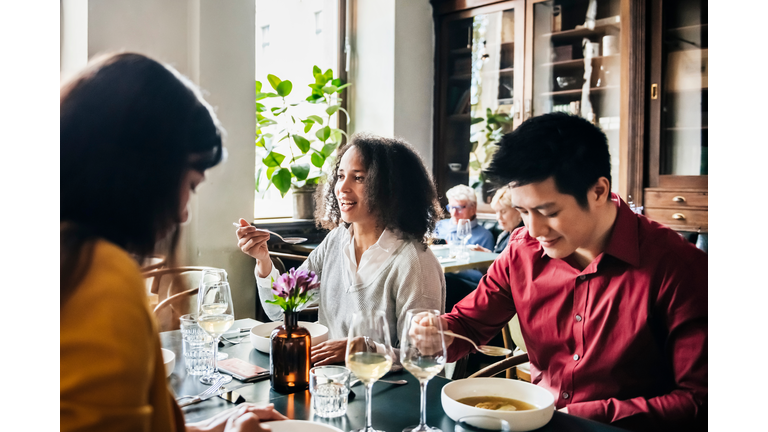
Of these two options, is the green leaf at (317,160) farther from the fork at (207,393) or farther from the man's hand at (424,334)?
the man's hand at (424,334)

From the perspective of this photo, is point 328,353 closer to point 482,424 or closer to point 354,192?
point 482,424

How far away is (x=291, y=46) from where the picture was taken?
4.06 meters

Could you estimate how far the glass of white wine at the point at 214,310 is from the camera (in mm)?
1231

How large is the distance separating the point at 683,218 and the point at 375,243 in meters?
2.30

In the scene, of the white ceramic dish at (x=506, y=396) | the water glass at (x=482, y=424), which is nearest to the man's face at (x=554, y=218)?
the white ceramic dish at (x=506, y=396)

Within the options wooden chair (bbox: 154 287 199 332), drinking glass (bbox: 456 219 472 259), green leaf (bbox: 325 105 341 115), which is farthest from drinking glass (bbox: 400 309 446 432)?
green leaf (bbox: 325 105 341 115)

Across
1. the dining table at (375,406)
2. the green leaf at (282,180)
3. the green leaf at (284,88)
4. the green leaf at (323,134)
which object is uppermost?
the green leaf at (284,88)

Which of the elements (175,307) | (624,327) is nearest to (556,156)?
(624,327)

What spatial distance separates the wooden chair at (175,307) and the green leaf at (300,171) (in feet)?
5.00

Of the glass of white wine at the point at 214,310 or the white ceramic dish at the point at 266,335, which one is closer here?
the glass of white wine at the point at 214,310

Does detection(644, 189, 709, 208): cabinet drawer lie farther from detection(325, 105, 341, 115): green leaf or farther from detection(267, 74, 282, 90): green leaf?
Result: detection(267, 74, 282, 90): green leaf
